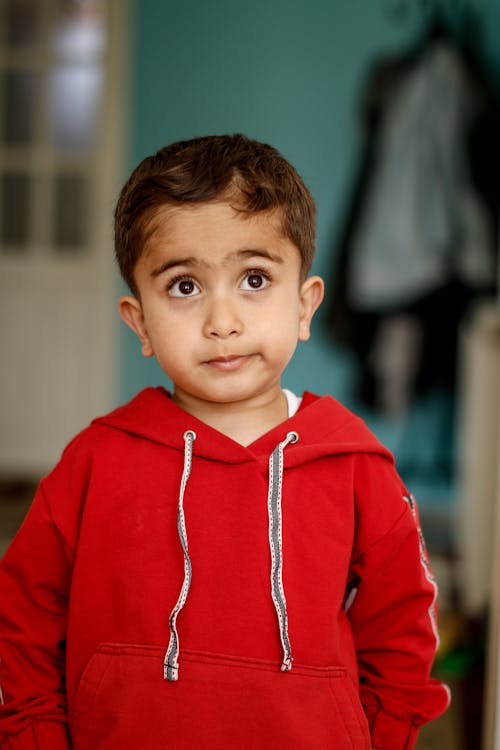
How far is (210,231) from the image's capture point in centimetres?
89

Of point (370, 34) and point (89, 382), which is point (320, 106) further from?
point (89, 382)

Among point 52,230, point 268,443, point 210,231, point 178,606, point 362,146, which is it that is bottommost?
point 178,606

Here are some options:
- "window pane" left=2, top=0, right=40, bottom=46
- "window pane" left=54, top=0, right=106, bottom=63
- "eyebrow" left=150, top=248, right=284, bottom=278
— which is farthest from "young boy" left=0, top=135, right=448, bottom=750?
"window pane" left=2, top=0, right=40, bottom=46

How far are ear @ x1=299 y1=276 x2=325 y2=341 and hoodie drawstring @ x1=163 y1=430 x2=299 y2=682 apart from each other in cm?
16

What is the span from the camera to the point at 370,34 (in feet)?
12.0

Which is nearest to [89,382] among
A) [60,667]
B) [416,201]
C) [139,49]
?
[139,49]

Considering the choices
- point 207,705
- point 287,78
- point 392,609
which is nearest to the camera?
point 207,705

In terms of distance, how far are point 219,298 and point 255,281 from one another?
0.05 m

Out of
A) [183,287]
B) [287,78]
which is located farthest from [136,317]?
[287,78]

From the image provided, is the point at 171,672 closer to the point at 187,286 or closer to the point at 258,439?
the point at 258,439

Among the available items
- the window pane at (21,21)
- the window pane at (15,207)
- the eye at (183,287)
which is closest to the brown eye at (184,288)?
the eye at (183,287)

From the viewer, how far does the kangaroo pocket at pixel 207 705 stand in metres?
0.88

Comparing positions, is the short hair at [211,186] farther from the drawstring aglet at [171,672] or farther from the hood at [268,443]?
the drawstring aglet at [171,672]

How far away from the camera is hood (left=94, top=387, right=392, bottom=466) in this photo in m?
0.93
